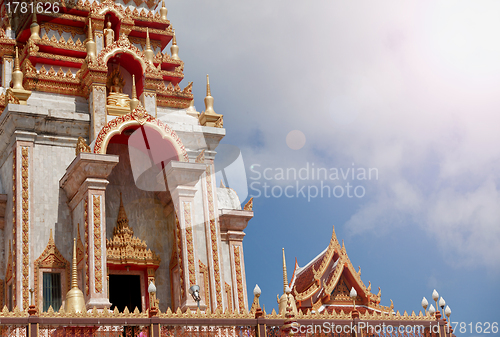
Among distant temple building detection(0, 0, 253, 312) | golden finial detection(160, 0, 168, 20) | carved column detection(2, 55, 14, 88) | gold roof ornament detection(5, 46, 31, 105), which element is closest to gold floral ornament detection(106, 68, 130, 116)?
distant temple building detection(0, 0, 253, 312)

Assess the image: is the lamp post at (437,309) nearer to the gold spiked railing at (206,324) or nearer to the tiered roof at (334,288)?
the gold spiked railing at (206,324)

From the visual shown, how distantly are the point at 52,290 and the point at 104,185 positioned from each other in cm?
313

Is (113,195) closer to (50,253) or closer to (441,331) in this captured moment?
(50,253)

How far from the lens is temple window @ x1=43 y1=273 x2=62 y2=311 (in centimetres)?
1820

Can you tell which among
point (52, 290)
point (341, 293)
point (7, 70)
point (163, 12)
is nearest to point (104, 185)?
point (52, 290)

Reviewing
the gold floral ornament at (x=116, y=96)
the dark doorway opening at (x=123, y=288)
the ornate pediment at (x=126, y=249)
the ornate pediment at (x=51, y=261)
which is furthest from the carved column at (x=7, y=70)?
the dark doorway opening at (x=123, y=288)

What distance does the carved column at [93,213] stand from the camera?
1745 cm

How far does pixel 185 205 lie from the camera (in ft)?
63.6

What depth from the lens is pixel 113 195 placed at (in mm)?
20328

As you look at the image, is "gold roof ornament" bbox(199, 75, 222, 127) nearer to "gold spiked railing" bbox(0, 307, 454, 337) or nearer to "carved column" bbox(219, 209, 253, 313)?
"carved column" bbox(219, 209, 253, 313)

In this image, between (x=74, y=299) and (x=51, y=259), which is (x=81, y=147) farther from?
(x=74, y=299)

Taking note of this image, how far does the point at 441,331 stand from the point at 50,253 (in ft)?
33.7

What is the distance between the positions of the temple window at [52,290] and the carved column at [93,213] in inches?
43.4

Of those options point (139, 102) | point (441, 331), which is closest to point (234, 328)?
point (441, 331)
